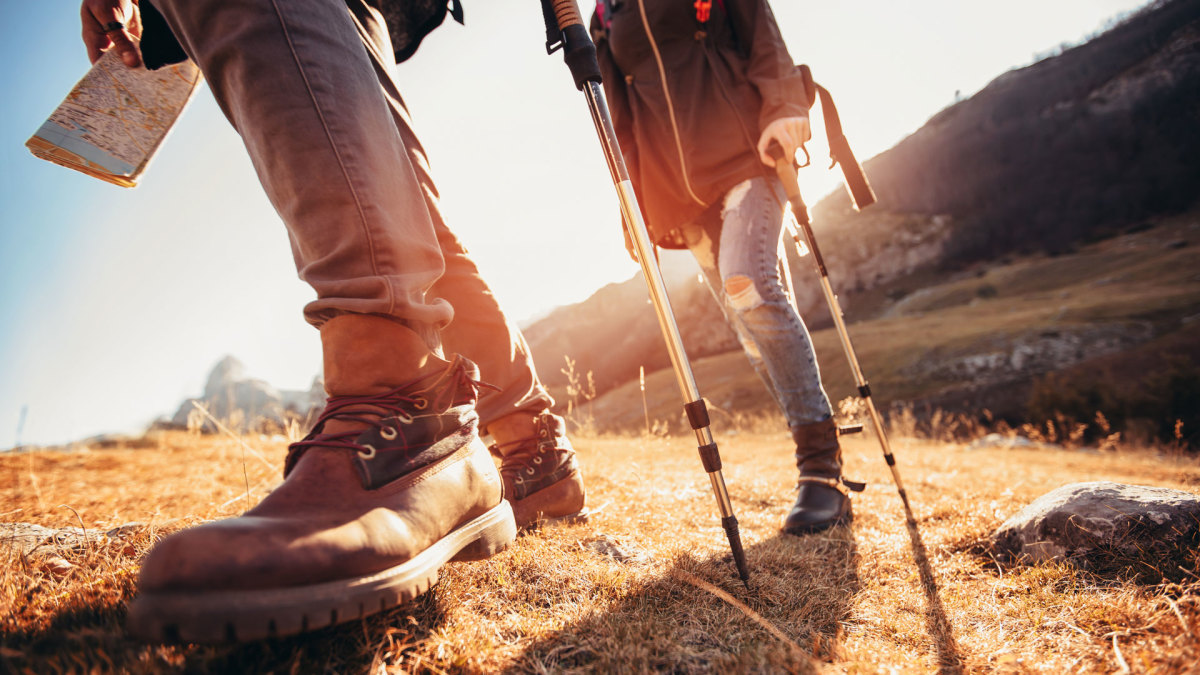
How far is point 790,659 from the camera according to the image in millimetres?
960

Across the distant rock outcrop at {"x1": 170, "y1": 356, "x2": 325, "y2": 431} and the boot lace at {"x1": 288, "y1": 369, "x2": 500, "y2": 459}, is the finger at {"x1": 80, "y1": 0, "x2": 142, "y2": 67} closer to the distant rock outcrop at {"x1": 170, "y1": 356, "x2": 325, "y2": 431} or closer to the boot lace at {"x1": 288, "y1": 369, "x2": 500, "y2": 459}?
the distant rock outcrop at {"x1": 170, "y1": 356, "x2": 325, "y2": 431}

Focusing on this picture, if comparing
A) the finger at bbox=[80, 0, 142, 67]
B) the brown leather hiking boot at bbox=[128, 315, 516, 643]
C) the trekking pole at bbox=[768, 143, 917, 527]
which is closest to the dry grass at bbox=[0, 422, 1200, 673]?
the brown leather hiking boot at bbox=[128, 315, 516, 643]

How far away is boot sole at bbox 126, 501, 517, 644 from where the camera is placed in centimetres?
67

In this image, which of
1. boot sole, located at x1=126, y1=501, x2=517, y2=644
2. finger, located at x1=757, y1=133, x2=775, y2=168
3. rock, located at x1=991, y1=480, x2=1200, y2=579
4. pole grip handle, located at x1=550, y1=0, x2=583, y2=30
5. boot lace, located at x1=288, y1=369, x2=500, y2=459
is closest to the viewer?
boot sole, located at x1=126, y1=501, x2=517, y2=644

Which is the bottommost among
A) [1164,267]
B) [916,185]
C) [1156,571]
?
[1164,267]

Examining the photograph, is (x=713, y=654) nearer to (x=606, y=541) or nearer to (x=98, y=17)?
(x=606, y=541)

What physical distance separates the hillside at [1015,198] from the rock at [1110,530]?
90.4 feet

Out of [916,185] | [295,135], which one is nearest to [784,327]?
[295,135]

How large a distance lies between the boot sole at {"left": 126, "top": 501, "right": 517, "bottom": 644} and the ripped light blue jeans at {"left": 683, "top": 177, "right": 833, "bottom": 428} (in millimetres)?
1614

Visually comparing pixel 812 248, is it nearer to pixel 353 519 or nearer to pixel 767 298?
pixel 767 298

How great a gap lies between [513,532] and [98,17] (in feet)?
5.88

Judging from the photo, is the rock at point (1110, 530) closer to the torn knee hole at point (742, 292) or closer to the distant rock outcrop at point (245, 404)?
the torn knee hole at point (742, 292)

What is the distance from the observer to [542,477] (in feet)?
5.69

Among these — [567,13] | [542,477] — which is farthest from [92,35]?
[542,477]
